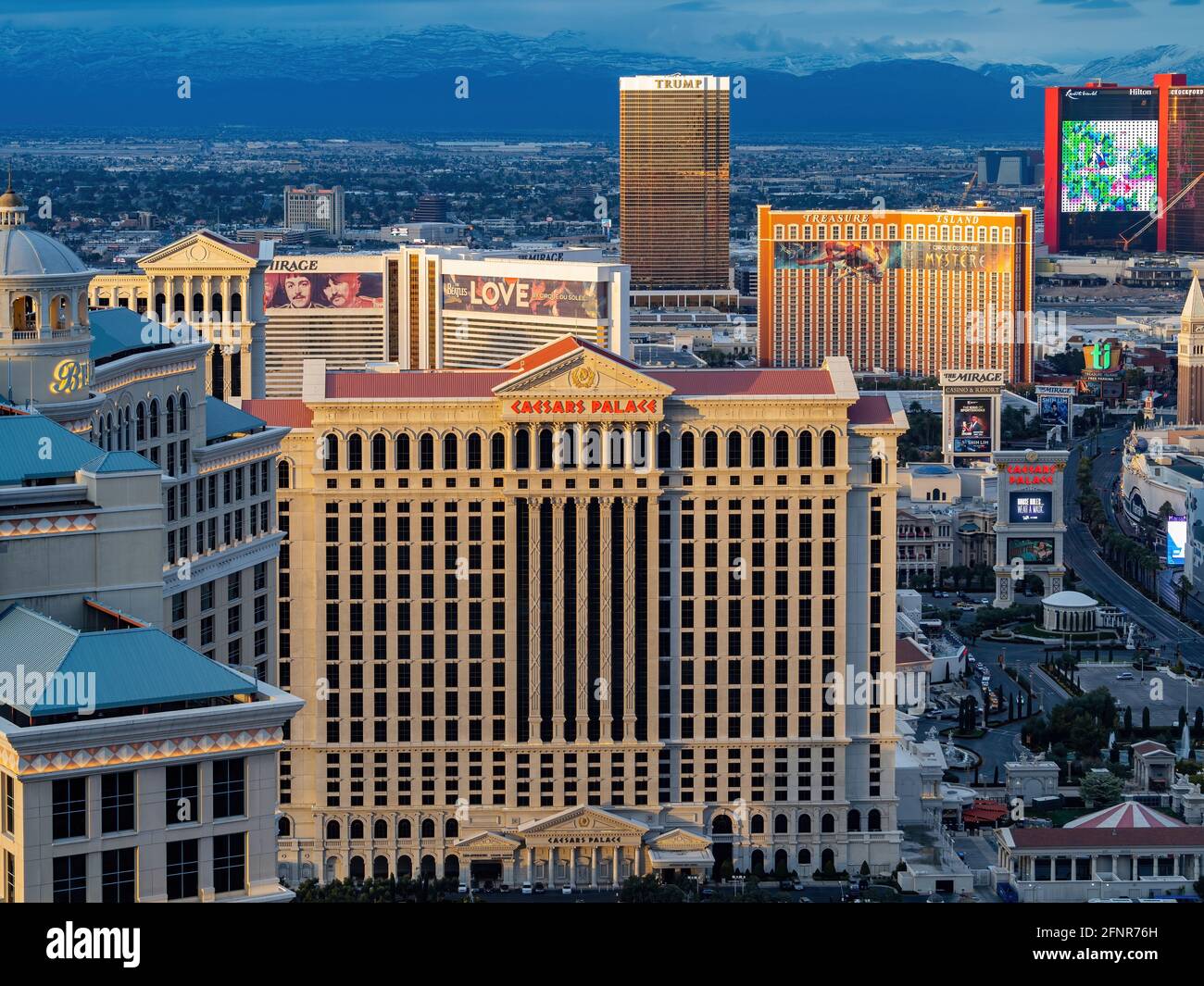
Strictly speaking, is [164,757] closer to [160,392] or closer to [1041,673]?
[160,392]

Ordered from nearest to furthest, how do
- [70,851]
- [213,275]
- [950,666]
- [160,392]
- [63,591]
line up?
[70,851]
[63,591]
[160,392]
[213,275]
[950,666]

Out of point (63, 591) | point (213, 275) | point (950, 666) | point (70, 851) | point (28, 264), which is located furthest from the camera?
point (950, 666)

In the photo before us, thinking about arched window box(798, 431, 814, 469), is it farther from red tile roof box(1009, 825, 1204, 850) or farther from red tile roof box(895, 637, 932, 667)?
red tile roof box(895, 637, 932, 667)

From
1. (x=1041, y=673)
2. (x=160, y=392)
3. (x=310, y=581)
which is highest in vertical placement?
(x=160, y=392)

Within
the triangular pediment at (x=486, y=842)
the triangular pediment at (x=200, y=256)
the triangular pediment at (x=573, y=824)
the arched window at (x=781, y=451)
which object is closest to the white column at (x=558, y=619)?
the triangular pediment at (x=573, y=824)

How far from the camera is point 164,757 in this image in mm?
46062

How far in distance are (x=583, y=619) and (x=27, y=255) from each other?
171 feet

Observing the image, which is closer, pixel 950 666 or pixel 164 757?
pixel 164 757

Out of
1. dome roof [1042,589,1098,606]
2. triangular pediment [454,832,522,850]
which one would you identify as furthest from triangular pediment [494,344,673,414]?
dome roof [1042,589,1098,606]

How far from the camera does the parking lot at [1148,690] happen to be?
159000mm

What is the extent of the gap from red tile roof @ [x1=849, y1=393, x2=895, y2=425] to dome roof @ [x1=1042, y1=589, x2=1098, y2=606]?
213 feet

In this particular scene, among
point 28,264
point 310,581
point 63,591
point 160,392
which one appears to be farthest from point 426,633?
point 63,591

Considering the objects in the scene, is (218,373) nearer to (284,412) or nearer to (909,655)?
(284,412)
